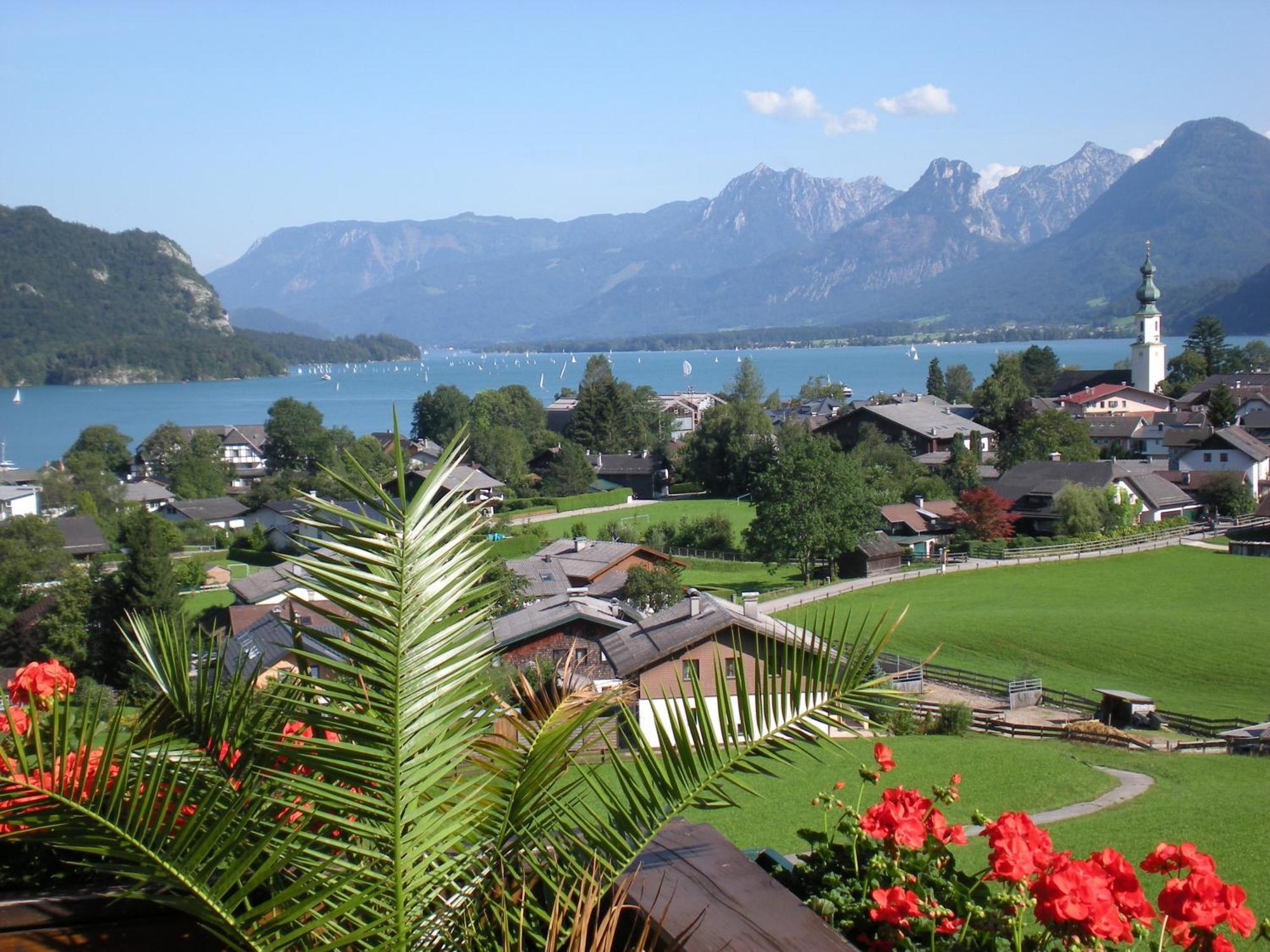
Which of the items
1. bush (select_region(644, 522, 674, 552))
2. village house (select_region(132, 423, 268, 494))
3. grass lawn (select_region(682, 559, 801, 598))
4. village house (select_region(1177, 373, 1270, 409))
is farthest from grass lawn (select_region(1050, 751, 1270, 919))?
village house (select_region(132, 423, 268, 494))

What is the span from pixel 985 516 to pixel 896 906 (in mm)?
42160

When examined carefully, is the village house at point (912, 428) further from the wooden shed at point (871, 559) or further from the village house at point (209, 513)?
the village house at point (209, 513)

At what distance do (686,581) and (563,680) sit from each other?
35254 mm

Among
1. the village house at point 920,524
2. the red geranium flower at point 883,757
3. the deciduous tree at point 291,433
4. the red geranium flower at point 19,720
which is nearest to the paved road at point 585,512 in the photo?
the village house at point 920,524

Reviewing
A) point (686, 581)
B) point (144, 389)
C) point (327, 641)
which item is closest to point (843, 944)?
point (327, 641)

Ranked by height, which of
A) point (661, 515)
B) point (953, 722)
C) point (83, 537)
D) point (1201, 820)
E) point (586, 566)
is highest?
point (1201, 820)

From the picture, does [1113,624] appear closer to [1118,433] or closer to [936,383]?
[1118,433]

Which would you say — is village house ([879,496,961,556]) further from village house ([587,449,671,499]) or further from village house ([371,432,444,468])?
village house ([371,432,444,468])

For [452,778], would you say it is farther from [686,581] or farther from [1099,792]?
[686,581]

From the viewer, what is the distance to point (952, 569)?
3916 cm

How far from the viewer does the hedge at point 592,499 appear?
5591 centimetres

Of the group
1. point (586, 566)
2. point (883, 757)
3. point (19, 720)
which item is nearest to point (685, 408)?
point (586, 566)

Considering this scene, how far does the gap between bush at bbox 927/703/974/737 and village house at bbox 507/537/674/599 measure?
40.3ft

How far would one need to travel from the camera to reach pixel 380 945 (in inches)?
79.9
